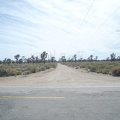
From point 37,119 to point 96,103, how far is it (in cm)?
279

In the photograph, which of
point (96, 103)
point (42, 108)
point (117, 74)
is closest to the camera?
point (42, 108)

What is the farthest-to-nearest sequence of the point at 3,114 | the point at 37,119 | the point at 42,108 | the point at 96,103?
the point at 96,103 < the point at 42,108 < the point at 3,114 < the point at 37,119

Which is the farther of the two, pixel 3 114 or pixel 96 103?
pixel 96 103

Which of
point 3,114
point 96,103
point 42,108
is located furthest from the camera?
point 96,103

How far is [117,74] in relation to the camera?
25188 mm

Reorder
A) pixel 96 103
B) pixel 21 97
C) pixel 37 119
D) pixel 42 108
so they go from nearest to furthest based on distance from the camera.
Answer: pixel 37 119 < pixel 42 108 < pixel 96 103 < pixel 21 97

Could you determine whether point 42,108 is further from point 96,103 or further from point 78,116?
point 96,103

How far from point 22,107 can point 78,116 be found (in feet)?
7.56

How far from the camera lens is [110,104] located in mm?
7820

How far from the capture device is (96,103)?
8.01 meters

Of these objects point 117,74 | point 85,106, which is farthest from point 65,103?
point 117,74

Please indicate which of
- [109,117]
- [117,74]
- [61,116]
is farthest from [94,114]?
[117,74]

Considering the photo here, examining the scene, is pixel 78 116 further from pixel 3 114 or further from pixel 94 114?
pixel 3 114

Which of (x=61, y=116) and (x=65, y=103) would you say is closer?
(x=61, y=116)
